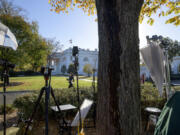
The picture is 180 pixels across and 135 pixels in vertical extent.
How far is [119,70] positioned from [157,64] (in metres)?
2.31

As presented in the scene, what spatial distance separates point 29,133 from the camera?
3.09 metres

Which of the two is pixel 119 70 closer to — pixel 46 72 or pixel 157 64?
pixel 46 72

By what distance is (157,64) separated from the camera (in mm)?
3252

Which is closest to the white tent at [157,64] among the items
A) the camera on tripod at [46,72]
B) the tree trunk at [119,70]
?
the tree trunk at [119,70]

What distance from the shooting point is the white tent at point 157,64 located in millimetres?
3195

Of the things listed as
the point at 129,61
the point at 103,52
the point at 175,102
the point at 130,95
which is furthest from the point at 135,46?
the point at 175,102

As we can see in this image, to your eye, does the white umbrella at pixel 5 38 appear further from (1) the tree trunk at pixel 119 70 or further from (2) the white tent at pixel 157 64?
(2) the white tent at pixel 157 64

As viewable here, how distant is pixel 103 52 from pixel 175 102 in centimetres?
103

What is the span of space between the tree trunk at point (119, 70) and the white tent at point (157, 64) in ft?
6.61

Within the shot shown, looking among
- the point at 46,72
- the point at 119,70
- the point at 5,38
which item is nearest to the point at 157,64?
the point at 119,70

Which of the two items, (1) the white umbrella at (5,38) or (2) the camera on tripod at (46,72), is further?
(1) the white umbrella at (5,38)

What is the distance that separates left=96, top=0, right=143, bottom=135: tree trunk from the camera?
1.43 m

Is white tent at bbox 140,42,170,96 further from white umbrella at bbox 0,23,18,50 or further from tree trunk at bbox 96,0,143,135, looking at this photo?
white umbrella at bbox 0,23,18,50

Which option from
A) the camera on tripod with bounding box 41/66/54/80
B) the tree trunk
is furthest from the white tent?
the camera on tripod with bounding box 41/66/54/80
